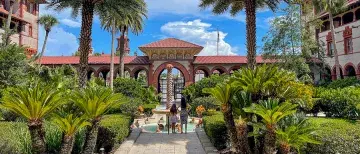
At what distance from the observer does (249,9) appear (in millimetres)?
14375

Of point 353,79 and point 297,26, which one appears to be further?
point 297,26

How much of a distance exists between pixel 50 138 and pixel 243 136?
17.9ft

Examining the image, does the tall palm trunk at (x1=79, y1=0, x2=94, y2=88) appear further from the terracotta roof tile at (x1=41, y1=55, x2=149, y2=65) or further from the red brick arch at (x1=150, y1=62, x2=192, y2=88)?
the terracotta roof tile at (x1=41, y1=55, x2=149, y2=65)

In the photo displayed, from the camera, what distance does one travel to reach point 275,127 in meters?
7.16

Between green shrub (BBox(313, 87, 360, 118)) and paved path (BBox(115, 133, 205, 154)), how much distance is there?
7072 mm

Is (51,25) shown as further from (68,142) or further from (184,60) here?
(68,142)

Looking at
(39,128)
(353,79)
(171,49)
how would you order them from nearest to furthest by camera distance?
1. (39,128)
2. (353,79)
3. (171,49)

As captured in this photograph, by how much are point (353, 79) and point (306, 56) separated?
612 centimetres

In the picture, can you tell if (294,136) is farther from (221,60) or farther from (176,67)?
(221,60)

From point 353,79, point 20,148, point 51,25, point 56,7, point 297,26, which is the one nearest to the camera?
point 20,148

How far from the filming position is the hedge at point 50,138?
7723mm

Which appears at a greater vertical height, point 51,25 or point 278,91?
point 51,25

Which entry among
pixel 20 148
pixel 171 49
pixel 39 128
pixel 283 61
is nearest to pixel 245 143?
pixel 39 128

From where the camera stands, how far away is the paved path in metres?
10.3
